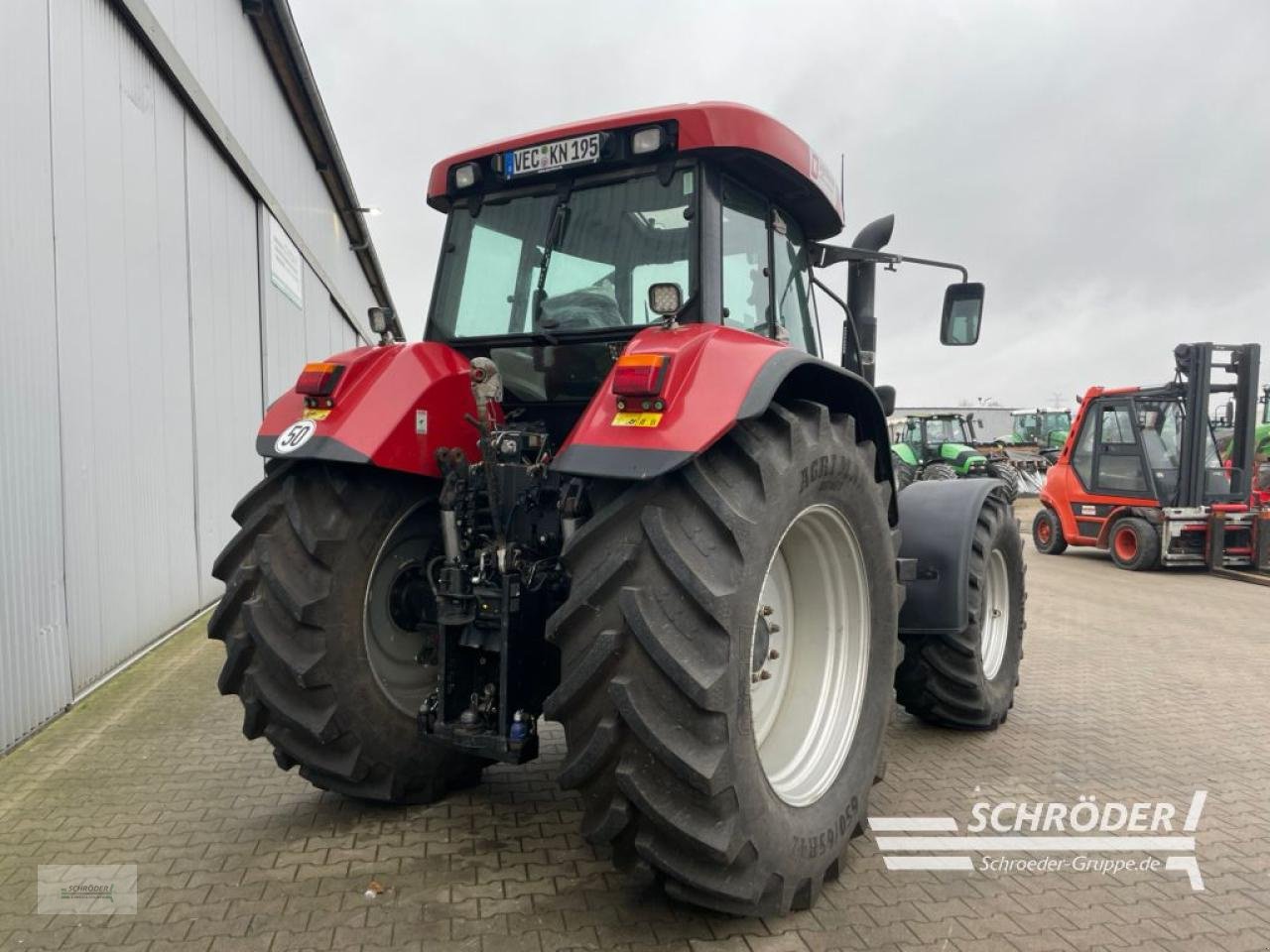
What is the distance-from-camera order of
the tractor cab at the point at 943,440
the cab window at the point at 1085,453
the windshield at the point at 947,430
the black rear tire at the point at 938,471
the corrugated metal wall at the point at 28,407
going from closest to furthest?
the corrugated metal wall at the point at 28,407
the cab window at the point at 1085,453
the black rear tire at the point at 938,471
the tractor cab at the point at 943,440
the windshield at the point at 947,430

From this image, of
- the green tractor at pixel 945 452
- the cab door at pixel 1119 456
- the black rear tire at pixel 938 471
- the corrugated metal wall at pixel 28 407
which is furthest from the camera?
the green tractor at pixel 945 452

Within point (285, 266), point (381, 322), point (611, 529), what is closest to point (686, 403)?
point (611, 529)

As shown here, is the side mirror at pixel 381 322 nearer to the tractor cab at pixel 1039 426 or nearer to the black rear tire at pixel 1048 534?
the black rear tire at pixel 1048 534

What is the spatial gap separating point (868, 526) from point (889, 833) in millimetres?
1145

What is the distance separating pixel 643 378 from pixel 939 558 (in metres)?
2.26

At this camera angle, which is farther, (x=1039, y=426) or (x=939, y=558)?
(x=1039, y=426)

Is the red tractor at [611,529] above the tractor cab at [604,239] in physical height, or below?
below

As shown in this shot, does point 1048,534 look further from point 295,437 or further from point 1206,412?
point 295,437

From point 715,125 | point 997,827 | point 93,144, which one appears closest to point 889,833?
point 997,827

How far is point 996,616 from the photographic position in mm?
4711

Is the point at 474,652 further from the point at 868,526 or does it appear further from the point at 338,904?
the point at 868,526

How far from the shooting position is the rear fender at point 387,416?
288 cm

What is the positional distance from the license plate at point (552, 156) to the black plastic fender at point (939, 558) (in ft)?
7.52

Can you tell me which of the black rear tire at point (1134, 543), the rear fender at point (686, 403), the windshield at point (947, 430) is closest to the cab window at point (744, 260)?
the rear fender at point (686, 403)
